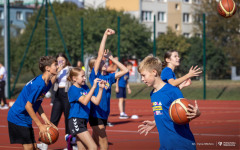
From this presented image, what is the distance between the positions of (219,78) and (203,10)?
31.6 m

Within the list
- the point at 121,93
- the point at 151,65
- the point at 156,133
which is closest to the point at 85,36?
the point at 121,93

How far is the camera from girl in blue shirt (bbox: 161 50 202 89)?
5.87 metres

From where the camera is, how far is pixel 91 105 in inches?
286

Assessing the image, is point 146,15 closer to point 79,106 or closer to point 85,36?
point 85,36

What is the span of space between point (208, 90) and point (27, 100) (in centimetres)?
1849

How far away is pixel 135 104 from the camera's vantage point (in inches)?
765

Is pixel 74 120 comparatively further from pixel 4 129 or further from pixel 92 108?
pixel 4 129

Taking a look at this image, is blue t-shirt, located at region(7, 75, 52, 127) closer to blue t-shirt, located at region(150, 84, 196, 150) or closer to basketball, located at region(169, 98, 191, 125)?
blue t-shirt, located at region(150, 84, 196, 150)

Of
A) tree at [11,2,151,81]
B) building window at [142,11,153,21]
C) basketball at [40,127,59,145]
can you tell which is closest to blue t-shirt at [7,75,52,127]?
basketball at [40,127,59,145]

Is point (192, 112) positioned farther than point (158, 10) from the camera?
No

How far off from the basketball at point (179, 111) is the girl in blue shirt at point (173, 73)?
4.01 ft

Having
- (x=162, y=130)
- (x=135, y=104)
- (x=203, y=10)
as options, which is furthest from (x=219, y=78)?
(x=203, y=10)

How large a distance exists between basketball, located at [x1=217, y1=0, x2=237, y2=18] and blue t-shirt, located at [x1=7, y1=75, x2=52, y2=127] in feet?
19.7

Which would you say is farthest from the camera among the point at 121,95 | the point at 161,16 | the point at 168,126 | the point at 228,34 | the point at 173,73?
the point at 161,16
